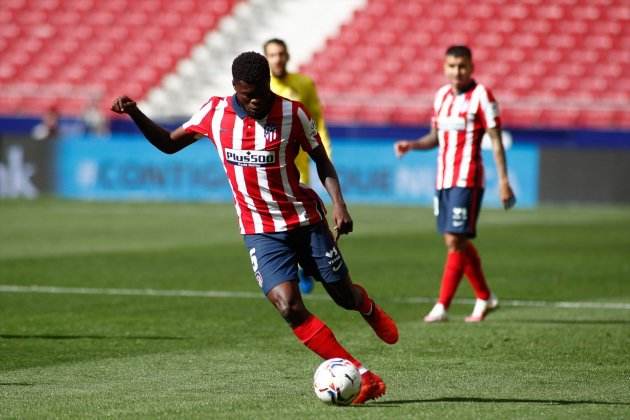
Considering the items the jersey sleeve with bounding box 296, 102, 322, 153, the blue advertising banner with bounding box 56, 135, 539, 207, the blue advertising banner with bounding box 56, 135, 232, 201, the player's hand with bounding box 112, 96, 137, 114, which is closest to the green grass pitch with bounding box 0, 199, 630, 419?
the jersey sleeve with bounding box 296, 102, 322, 153

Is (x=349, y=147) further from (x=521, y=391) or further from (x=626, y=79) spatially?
(x=521, y=391)

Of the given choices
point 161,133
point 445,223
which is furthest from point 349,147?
point 161,133

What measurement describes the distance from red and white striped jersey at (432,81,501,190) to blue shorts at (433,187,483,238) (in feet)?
0.19

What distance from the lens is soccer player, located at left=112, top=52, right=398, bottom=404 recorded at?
7090 millimetres

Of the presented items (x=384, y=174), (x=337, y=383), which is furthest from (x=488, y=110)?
(x=384, y=174)

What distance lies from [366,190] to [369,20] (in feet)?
23.9

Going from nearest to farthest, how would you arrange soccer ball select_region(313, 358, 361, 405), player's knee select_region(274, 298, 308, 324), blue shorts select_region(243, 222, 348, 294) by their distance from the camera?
1. soccer ball select_region(313, 358, 361, 405)
2. player's knee select_region(274, 298, 308, 324)
3. blue shorts select_region(243, 222, 348, 294)

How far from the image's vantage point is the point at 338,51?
103 ft

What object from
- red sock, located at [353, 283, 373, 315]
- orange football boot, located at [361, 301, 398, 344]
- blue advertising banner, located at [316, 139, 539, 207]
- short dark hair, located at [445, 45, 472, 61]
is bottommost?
blue advertising banner, located at [316, 139, 539, 207]

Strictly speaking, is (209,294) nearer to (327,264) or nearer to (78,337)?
(78,337)

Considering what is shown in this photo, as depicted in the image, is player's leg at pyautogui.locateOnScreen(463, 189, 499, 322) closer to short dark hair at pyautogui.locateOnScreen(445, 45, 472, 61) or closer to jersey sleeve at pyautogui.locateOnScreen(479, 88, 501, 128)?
jersey sleeve at pyautogui.locateOnScreen(479, 88, 501, 128)

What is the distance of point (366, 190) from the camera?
84.3ft

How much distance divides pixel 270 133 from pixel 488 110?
3911 millimetres

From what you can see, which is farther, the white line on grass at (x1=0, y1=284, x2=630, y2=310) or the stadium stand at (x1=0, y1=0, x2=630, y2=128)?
the stadium stand at (x1=0, y1=0, x2=630, y2=128)
